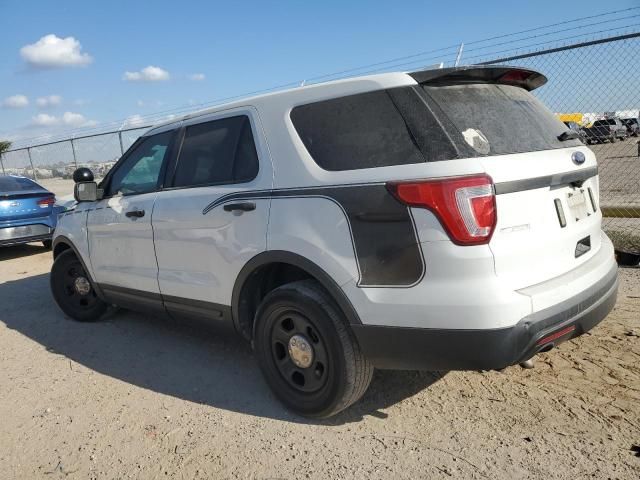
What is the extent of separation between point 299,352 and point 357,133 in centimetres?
127

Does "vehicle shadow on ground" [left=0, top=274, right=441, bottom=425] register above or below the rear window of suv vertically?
below

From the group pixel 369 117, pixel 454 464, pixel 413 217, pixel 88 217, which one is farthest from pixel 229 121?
pixel 454 464

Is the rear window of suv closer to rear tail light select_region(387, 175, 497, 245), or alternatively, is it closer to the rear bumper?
rear tail light select_region(387, 175, 497, 245)

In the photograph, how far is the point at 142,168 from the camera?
412 centimetres

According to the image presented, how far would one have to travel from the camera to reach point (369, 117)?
104 inches

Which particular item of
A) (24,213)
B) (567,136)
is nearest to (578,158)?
(567,136)

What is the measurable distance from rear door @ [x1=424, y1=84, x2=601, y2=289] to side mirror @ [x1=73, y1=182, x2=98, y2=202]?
10.3 ft

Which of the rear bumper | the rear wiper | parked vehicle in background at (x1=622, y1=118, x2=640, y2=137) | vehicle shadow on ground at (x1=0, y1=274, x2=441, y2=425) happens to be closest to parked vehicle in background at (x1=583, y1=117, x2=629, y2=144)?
parked vehicle in background at (x1=622, y1=118, x2=640, y2=137)

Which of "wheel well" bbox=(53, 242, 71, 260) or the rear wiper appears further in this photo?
"wheel well" bbox=(53, 242, 71, 260)

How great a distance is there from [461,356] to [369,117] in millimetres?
1269

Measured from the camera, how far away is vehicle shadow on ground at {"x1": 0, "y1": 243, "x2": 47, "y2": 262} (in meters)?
9.17

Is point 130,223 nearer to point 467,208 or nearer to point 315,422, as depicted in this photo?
point 315,422

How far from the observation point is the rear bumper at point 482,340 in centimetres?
231

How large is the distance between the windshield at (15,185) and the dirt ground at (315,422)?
5787 millimetres
